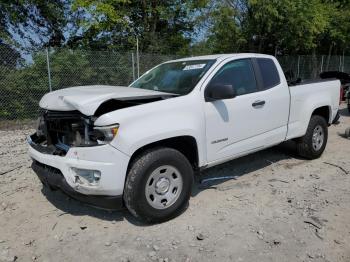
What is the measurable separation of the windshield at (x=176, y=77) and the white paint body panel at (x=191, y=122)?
0.50ft

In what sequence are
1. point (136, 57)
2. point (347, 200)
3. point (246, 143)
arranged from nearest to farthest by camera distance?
1. point (347, 200)
2. point (246, 143)
3. point (136, 57)

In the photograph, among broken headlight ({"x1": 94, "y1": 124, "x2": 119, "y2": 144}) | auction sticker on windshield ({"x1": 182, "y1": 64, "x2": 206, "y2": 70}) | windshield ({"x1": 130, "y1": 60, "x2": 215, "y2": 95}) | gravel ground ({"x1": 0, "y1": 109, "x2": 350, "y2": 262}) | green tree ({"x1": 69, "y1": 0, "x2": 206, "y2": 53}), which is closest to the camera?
gravel ground ({"x1": 0, "y1": 109, "x2": 350, "y2": 262})

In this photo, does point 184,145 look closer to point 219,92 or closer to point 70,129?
point 219,92

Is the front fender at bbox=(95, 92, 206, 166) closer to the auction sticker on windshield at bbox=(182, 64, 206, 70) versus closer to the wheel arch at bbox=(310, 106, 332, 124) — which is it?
the auction sticker on windshield at bbox=(182, 64, 206, 70)

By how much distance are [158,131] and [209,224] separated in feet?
3.89

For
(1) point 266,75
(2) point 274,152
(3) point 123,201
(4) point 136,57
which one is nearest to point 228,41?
(4) point 136,57

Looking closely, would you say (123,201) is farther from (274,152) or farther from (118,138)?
(274,152)

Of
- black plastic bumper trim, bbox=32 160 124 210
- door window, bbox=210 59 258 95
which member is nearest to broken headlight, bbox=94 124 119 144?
black plastic bumper trim, bbox=32 160 124 210

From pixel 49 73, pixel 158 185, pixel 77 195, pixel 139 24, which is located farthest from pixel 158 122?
pixel 139 24

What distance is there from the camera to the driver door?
449 centimetres

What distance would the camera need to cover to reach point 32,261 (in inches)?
135

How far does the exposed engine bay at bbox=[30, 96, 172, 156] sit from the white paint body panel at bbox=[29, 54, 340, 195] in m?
0.09

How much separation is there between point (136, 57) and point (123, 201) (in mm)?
9001

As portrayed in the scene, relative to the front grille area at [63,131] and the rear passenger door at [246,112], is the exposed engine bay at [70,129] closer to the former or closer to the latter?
the front grille area at [63,131]
